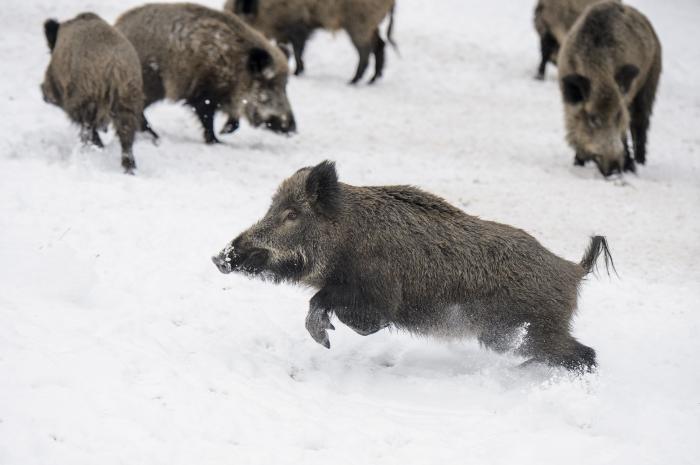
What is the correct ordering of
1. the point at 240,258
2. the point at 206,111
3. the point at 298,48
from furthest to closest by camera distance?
the point at 298,48 → the point at 206,111 → the point at 240,258

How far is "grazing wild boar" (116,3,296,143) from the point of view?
35.2ft

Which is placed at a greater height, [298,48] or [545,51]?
[545,51]

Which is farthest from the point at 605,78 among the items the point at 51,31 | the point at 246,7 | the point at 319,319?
the point at 319,319

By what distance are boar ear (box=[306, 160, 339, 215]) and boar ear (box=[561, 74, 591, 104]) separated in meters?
6.66

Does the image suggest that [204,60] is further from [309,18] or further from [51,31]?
[309,18]

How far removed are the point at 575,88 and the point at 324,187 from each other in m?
6.87

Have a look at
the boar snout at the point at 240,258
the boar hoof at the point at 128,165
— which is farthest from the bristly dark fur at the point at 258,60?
the boar snout at the point at 240,258

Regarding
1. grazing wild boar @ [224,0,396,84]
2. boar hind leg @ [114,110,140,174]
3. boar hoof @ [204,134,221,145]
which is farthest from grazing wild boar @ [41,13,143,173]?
grazing wild boar @ [224,0,396,84]

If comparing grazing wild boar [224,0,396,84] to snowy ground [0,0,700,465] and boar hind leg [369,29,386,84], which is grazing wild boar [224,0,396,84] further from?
snowy ground [0,0,700,465]

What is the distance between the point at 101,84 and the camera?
29.3ft

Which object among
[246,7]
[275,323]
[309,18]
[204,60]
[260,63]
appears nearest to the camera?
[275,323]

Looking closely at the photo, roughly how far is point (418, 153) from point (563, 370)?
6.71 metres

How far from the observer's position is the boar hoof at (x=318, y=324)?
5.36m

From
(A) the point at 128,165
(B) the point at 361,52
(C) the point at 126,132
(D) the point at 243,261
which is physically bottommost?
(A) the point at 128,165
